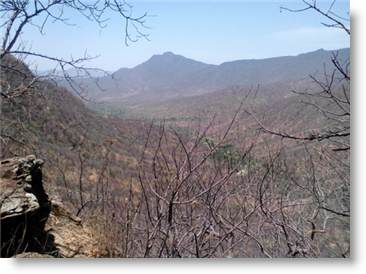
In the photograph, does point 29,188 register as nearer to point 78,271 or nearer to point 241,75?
point 78,271

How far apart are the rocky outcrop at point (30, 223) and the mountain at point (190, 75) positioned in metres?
80.3

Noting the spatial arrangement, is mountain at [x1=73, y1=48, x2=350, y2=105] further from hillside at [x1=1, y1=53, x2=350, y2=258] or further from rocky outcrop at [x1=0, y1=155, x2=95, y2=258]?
rocky outcrop at [x1=0, y1=155, x2=95, y2=258]

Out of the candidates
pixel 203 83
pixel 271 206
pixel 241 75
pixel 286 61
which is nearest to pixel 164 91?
pixel 203 83

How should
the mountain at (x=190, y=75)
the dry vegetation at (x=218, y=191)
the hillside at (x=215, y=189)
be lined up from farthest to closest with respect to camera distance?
1. the mountain at (x=190, y=75)
2. the hillside at (x=215, y=189)
3. the dry vegetation at (x=218, y=191)

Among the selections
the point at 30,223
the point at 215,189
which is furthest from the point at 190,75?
the point at 30,223

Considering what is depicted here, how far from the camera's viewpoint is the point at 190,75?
124 metres

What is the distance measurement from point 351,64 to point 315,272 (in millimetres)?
1821

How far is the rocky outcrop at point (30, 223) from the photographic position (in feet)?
6.64

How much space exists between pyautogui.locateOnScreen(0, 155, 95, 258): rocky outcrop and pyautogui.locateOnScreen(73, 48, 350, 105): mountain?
80.3 m

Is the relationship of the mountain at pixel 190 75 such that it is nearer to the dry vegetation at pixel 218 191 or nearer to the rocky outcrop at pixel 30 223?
the dry vegetation at pixel 218 191

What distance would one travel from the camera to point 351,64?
238 centimetres

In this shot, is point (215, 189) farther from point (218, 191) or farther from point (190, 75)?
point (190, 75)

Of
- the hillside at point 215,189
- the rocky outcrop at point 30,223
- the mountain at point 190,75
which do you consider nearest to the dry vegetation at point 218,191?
the hillside at point 215,189

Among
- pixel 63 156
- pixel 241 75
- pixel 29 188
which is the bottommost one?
pixel 63 156
